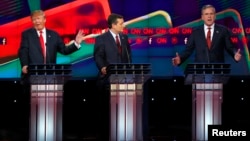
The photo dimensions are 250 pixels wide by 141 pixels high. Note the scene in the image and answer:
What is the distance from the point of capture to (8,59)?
14.5m

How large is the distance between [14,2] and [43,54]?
1825 millimetres

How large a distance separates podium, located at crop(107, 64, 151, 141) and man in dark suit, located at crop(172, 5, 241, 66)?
1.30m

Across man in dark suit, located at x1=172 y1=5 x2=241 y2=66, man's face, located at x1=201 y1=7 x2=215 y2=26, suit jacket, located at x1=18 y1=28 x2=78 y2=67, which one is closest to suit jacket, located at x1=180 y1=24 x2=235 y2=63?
man in dark suit, located at x1=172 y1=5 x2=241 y2=66

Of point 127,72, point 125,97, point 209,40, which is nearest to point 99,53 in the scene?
point 127,72

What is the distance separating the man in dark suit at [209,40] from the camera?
43.8 ft

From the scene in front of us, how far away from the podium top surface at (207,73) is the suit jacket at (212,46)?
104 cm

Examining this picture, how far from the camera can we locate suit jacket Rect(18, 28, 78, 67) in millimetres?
13109

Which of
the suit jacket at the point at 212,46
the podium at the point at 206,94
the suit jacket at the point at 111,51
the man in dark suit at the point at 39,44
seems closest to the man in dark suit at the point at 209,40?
the suit jacket at the point at 212,46

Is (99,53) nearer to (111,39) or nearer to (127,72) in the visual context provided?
(111,39)

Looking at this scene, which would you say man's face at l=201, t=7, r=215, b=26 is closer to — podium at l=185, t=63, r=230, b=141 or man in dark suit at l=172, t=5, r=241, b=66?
man in dark suit at l=172, t=5, r=241, b=66

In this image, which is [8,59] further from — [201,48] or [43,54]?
[201,48]

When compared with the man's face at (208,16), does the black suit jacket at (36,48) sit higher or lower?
lower

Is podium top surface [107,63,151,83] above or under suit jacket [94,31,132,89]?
under

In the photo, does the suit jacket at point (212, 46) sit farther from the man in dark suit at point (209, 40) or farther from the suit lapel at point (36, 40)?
the suit lapel at point (36, 40)
